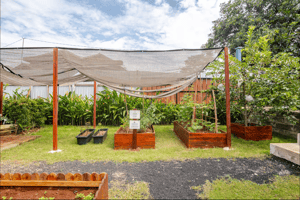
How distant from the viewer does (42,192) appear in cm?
111

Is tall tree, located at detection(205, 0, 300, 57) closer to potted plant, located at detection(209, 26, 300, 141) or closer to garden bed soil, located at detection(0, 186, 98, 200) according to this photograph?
potted plant, located at detection(209, 26, 300, 141)

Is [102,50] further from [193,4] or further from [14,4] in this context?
[193,4]

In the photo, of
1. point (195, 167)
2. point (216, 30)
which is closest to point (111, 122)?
point (195, 167)

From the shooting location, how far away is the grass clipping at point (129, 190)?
1360 mm

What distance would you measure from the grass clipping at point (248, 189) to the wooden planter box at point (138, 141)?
1.34 m

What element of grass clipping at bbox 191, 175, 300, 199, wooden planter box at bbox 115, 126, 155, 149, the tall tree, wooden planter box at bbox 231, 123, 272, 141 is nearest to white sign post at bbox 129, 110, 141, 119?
wooden planter box at bbox 115, 126, 155, 149

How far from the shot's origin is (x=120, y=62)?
2.54 m

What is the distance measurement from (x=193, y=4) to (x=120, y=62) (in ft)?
19.8

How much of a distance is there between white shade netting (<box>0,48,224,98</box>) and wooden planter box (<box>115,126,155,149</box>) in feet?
3.12

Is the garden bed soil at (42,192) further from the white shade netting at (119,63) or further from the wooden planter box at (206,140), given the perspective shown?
the wooden planter box at (206,140)

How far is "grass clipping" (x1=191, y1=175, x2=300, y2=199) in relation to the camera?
1.37m

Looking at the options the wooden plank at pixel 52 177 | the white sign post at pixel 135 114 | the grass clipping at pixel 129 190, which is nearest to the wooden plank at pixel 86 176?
the wooden plank at pixel 52 177

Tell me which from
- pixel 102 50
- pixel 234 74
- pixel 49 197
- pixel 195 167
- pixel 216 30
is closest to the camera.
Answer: pixel 49 197

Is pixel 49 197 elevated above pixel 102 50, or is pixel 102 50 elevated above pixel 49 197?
pixel 102 50
